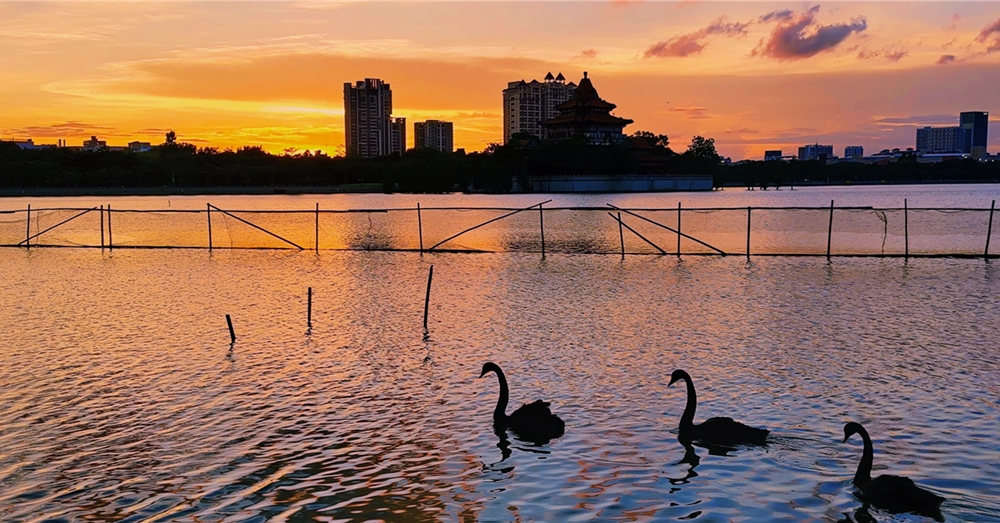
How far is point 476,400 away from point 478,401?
7cm

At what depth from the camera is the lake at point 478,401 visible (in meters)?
8.96

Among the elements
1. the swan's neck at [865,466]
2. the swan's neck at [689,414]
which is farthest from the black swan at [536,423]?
the swan's neck at [865,466]

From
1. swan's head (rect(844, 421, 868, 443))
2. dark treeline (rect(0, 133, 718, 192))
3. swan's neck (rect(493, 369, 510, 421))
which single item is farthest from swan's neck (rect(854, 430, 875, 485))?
dark treeline (rect(0, 133, 718, 192))

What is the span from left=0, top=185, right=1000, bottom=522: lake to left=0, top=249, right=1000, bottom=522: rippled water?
47 millimetres

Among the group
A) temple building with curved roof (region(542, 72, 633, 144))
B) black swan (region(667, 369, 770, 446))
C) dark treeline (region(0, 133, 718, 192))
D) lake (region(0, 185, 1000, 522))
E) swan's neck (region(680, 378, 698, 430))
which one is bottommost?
lake (region(0, 185, 1000, 522))

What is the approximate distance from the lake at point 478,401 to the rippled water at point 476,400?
0.05 meters

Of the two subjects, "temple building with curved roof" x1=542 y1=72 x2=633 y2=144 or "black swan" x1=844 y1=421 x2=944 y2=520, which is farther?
"temple building with curved roof" x1=542 y1=72 x2=633 y2=144

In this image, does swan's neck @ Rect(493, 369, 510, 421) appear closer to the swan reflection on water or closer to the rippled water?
the rippled water

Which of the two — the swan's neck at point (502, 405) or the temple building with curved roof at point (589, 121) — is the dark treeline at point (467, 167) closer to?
the temple building with curved roof at point (589, 121)

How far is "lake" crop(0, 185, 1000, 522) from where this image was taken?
896cm

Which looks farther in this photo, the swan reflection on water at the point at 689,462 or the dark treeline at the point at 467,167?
the dark treeline at the point at 467,167

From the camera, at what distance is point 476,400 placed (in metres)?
12.9

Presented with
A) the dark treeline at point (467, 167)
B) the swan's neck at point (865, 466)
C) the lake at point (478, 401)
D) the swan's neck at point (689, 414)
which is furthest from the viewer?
the dark treeline at point (467, 167)

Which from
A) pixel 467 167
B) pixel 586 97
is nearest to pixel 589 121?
pixel 586 97
